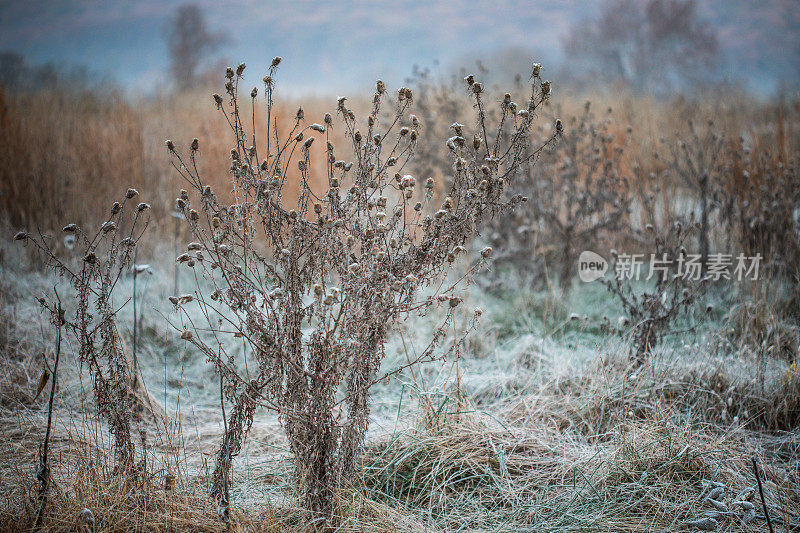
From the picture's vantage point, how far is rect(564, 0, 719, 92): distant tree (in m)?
13.2

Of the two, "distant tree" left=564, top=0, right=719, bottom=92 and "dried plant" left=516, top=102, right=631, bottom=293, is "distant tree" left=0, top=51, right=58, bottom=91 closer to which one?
"dried plant" left=516, top=102, right=631, bottom=293

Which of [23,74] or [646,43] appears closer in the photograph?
[23,74]

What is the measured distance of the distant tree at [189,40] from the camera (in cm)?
1505

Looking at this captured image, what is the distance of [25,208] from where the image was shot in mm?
4609

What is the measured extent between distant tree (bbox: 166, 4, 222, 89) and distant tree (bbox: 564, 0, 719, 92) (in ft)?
32.0

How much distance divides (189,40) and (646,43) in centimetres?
1190

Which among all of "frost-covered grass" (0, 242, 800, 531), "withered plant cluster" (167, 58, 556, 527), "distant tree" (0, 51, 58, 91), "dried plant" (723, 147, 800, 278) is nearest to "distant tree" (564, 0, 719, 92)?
"dried plant" (723, 147, 800, 278)

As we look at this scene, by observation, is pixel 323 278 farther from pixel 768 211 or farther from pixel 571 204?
pixel 768 211

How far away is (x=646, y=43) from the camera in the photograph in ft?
46.3

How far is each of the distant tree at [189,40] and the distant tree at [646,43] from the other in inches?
384

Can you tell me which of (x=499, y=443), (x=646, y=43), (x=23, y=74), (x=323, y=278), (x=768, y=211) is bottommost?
(x=499, y=443)

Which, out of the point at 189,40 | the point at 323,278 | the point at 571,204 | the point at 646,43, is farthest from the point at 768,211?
the point at 189,40

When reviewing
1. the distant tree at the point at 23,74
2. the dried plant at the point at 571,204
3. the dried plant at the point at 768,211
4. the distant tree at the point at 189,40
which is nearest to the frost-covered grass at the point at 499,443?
the dried plant at the point at 768,211

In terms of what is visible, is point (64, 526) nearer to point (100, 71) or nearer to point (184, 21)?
point (100, 71)
